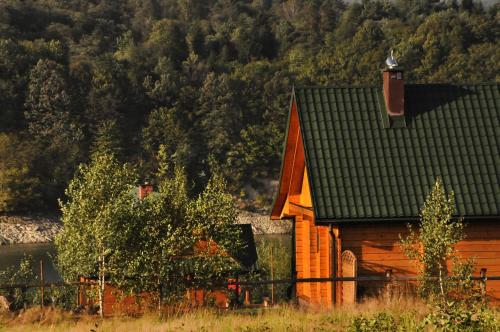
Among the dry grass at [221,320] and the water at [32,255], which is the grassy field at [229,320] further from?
the water at [32,255]

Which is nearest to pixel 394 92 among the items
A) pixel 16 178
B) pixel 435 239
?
pixel 435 239

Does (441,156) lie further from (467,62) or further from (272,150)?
(467,62)

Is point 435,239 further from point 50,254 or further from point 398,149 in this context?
point 50,254

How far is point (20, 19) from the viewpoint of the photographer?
540ft

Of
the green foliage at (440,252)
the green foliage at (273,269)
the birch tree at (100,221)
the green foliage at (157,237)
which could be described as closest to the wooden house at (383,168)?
the green foliage at (440,252)

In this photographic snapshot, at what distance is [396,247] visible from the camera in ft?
79.5

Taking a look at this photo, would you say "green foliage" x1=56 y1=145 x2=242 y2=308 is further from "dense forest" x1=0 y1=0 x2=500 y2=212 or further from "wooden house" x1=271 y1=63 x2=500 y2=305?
"dense forest" x1=0 y1=0 x2=500 y2=212

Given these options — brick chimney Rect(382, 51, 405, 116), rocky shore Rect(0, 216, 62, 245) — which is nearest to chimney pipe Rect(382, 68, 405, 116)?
brick chimney Rect(382, 51, 405, 116)

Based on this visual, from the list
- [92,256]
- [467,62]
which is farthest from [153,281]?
[467,62]

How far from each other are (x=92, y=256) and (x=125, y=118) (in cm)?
11408

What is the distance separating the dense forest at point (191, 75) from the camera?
404ft

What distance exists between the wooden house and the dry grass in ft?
10.4

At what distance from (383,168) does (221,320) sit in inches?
341

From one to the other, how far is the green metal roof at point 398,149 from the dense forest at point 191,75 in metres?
86.2
